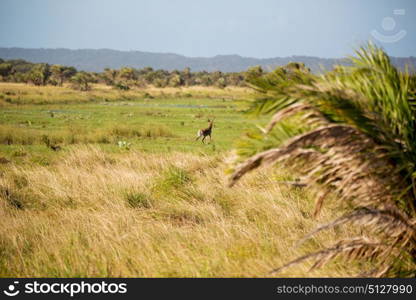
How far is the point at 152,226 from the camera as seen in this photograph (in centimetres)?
588

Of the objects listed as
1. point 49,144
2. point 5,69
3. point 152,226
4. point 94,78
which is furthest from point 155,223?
point 5,69

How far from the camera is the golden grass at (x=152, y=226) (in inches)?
186

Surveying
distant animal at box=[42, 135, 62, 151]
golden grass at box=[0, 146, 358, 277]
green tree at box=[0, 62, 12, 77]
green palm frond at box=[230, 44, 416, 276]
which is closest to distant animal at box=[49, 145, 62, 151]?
distant animal at box=[42, 135, 62, 151]

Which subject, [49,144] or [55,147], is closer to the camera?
[55,147]

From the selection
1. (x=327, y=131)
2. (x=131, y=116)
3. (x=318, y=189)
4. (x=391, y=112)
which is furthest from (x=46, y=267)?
(x=131, y=116)

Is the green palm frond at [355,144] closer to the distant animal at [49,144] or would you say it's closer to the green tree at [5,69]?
the distant animal at [49,144]

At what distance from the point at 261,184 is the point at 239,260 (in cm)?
388

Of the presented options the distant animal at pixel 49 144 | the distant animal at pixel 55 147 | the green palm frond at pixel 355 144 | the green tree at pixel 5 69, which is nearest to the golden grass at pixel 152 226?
the green palm frond at pixel 355 144

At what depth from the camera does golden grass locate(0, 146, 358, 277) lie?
4727 mm

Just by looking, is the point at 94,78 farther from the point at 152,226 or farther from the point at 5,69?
the point at 152,226

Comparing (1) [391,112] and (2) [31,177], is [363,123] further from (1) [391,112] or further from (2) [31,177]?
(2) [31,177]

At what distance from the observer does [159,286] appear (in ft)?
13.0

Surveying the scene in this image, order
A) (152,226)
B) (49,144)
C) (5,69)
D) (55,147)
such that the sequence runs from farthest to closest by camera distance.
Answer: (5,69)
(49,144)
(55,147)
(152,226)

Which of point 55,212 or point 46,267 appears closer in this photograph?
point 46,267
